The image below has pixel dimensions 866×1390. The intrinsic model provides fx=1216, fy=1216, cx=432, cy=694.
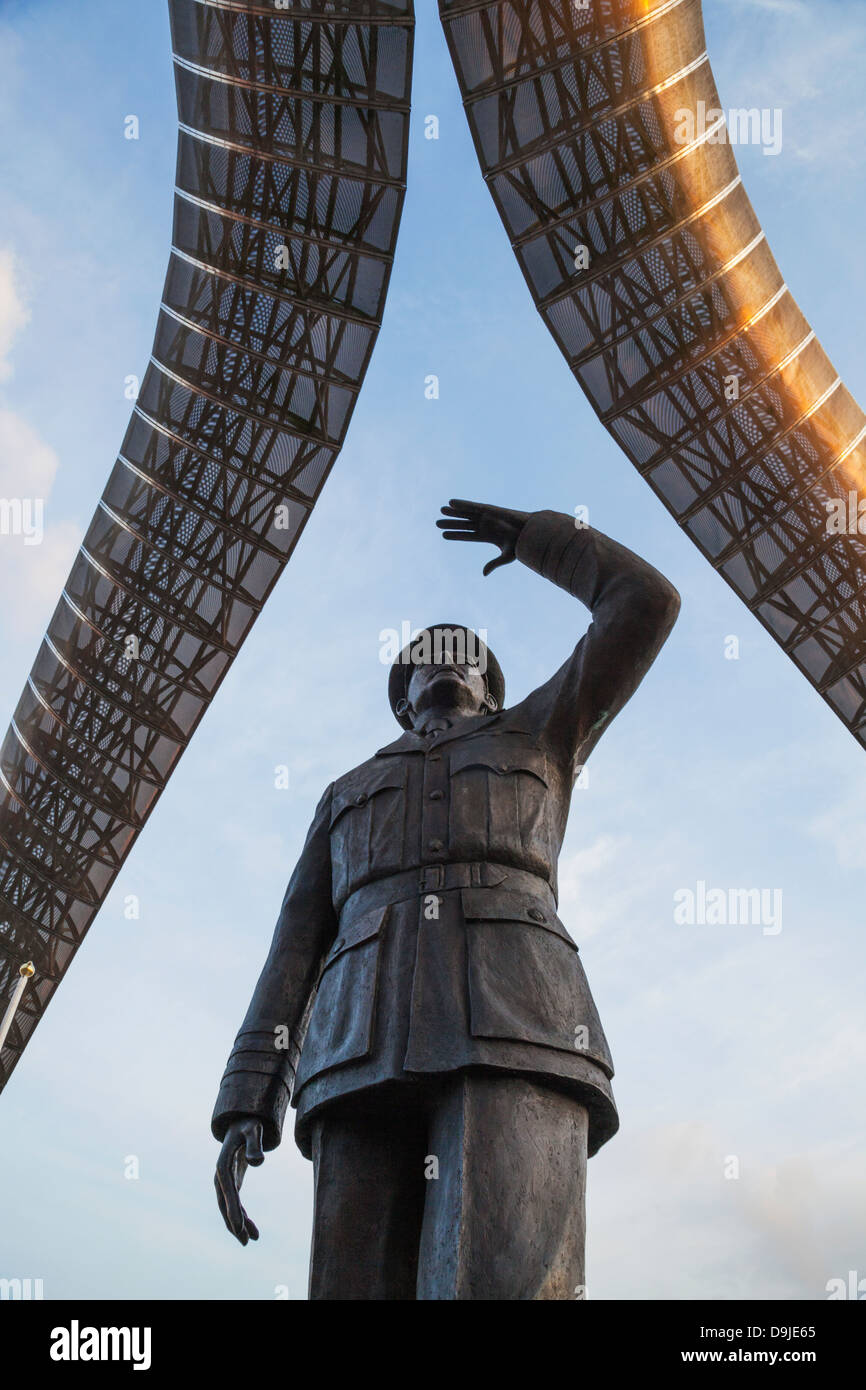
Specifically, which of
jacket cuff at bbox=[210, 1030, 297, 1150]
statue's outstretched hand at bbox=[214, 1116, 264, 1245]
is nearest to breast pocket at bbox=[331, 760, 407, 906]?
jacket cuff at bbox=[210, 1030, 297, 1150]

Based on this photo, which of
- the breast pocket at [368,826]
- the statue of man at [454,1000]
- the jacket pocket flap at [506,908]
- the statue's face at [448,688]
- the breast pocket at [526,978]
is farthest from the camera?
the statue's face at [448,688]

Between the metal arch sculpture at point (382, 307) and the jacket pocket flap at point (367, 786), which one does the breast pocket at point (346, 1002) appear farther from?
the metal arch sculpture at point (382, 307)

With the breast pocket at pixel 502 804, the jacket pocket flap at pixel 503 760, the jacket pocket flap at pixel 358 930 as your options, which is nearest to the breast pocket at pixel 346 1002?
the jacket pocket flap at pixel 358 930

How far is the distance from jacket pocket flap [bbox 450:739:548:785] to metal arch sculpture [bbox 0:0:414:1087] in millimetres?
13398

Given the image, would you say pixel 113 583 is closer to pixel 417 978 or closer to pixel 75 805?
pixel 75 805

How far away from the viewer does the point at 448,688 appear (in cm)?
551

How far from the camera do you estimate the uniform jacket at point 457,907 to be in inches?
160

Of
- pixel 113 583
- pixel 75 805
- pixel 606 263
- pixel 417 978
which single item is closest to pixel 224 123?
pixel 606 263

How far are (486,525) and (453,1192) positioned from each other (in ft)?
9.35

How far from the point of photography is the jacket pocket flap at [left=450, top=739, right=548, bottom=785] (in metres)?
4.82

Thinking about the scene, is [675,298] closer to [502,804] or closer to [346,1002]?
[502,804]

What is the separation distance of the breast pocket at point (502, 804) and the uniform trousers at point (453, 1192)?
935 millimetres

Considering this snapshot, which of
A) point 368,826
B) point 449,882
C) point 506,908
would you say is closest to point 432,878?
point 449,882
